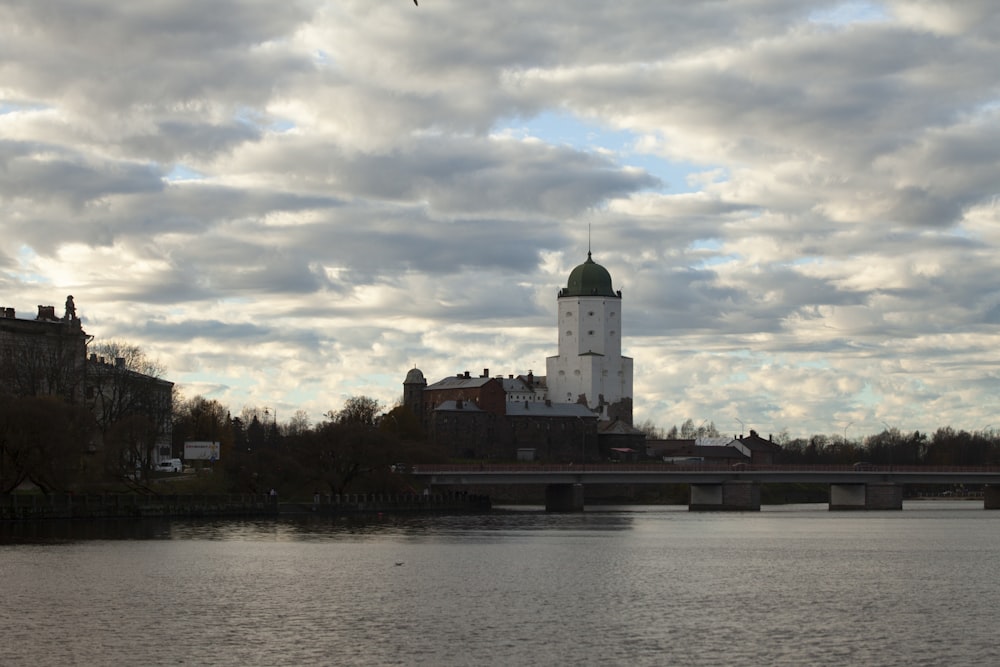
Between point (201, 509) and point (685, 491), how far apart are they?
274 feet

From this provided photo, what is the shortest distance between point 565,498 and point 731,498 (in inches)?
687

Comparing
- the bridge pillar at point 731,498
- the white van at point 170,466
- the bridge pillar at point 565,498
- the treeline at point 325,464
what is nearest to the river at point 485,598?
the treeline at point 325,464

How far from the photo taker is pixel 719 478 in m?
149

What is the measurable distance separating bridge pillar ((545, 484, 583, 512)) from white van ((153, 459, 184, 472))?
35.7 meters

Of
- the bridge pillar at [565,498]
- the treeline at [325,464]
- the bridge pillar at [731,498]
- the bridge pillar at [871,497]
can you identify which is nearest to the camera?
the treeline at [325,464]

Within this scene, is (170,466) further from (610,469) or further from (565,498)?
(610,469)

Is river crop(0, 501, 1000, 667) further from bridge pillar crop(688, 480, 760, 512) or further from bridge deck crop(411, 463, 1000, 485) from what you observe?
bridge pillar crop(688, 480, 760, 512)

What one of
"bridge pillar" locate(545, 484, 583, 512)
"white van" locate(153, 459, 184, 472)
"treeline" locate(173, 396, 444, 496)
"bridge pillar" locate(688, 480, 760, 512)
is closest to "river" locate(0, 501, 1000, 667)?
"treeline" locate(173, 396, 444, 496)

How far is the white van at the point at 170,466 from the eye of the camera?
463 ft

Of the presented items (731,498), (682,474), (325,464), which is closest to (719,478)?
(731,498)

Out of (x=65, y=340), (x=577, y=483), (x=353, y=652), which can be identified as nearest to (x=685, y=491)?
(x=577, y=483)

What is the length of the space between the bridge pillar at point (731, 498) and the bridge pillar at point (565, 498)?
1296cm

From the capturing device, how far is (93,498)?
4026 inches

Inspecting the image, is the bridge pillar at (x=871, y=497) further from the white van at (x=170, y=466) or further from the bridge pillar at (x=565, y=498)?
the white van at (x=170, y=466)
